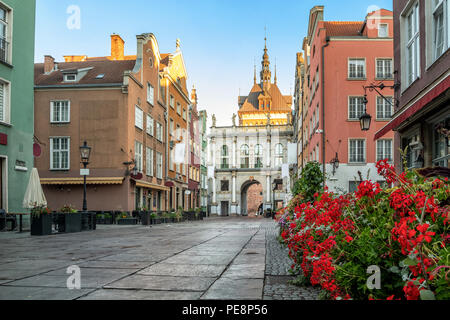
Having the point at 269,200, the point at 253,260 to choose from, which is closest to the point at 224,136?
the point at 269,200

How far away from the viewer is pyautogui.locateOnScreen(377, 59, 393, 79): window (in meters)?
28.0

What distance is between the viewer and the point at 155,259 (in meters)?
7.27

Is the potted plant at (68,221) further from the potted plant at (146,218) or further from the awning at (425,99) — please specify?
the awning at (425,99)

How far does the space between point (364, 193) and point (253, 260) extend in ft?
12.6

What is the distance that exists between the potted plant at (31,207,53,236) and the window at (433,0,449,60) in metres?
11.9

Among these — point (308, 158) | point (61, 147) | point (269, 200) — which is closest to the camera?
point (61, 147)

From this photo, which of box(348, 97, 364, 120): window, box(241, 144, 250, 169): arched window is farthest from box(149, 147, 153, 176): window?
box(241, 144, 250, 169): arched window

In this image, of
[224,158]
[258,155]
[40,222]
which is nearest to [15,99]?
[40,222]

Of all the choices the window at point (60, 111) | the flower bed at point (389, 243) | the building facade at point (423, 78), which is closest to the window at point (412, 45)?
the building facade at point (423, 78)

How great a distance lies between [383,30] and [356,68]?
3286mm

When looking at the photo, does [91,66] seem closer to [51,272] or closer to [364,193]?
[51,272]

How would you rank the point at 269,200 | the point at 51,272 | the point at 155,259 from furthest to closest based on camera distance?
the point at 269,200 → the point at 155,259 → the point at 51,272

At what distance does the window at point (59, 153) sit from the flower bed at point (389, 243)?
83.0 feet

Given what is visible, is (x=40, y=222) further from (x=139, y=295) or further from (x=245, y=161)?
(x=245, y=161)
